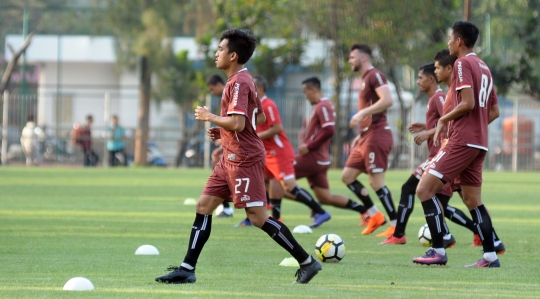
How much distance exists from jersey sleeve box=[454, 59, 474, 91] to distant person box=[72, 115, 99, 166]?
24983 mm

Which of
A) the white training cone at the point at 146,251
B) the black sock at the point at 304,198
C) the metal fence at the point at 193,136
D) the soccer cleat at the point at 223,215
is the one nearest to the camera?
the white training cone at the point at 146,251

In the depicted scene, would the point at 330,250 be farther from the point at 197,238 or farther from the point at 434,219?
the point at 197,238

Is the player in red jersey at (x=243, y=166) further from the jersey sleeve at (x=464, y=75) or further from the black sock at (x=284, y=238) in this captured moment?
the jersey sleeve at (x=464, y=75)

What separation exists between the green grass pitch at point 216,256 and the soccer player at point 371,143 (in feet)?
1.37

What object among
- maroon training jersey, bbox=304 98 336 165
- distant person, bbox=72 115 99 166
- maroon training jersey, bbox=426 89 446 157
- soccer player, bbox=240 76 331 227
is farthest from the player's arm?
distant person, bbox=72 115 99 166

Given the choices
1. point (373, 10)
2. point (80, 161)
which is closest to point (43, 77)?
point (80, 161)

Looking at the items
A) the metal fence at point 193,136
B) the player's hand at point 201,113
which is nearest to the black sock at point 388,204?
the player's hand at point 201,113

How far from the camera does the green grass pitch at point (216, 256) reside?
22.2 feet

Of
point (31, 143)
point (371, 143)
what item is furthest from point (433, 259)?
point (31, 143)

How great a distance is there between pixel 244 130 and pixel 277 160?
492 cm

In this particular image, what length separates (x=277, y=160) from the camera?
1201 centimetres

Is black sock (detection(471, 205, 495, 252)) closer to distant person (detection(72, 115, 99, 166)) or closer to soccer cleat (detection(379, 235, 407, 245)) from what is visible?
soccer cleat (detection(379, 235, 407, 245))

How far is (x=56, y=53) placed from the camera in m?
39.0

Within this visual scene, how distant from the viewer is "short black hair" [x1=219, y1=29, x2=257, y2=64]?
7113mm
